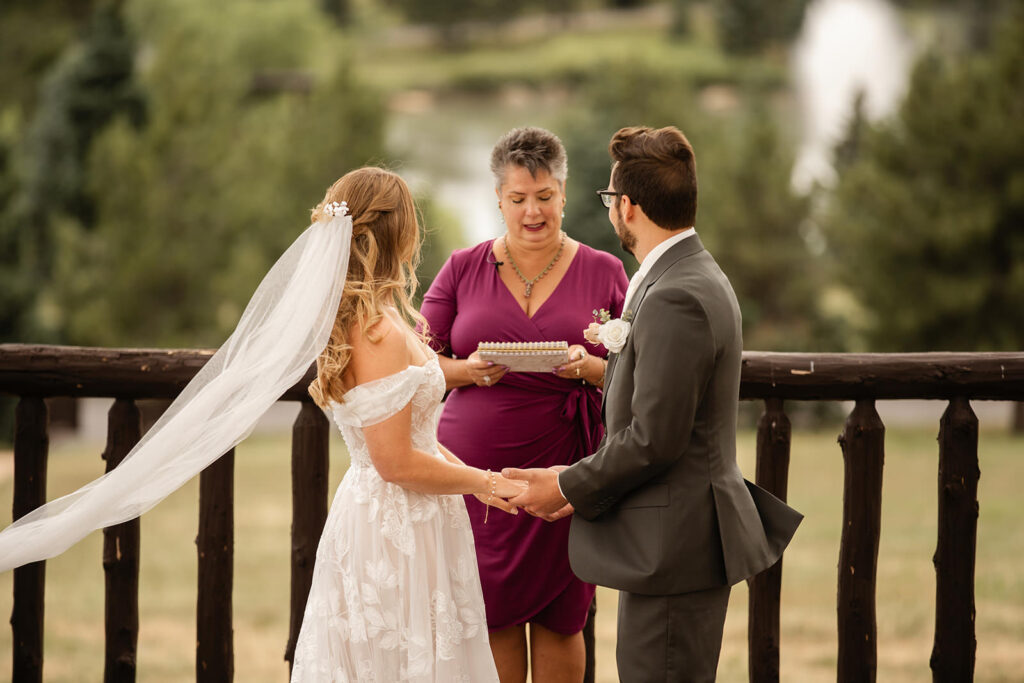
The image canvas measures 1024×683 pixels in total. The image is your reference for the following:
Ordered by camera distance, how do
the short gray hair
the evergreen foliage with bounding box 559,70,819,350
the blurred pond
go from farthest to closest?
the blurred pond < the evergreen foliage with bounding box 559,70,819,350 < the short gray hair

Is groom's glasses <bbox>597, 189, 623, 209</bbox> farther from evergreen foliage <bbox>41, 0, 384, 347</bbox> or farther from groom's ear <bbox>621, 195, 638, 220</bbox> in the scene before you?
evergreen foliage <bbox>41, 0, 384, 347</bbox>

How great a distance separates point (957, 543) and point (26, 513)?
3.06 meters

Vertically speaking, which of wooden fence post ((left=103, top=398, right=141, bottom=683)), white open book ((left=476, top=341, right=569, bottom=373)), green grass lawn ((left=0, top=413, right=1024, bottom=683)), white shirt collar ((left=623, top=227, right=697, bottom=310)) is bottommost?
green grass lawn ((left=0, top=413, right=1024, bottom=683))

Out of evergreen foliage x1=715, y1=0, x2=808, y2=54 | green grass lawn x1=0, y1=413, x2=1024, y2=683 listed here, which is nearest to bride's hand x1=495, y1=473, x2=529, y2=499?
green grass lawn x1=0, y1=413, x2=1024, y2=683

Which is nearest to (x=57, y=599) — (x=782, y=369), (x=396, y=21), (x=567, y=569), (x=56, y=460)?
(x=567, y=569)

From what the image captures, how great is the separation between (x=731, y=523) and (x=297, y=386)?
147 cm

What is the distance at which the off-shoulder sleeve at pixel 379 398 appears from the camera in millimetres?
2617

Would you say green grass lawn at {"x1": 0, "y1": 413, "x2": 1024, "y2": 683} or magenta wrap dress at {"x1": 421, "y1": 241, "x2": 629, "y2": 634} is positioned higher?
magenta wrap dress at {"x1": 421, "y1": 241, "x2": 629, "y2": 634}

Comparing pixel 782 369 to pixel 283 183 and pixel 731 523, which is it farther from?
pixel 283 183

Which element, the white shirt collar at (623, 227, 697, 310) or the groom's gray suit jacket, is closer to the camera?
the groom's gray suit jacket

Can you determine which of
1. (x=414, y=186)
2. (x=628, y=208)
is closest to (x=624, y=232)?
(x=628, y=208)

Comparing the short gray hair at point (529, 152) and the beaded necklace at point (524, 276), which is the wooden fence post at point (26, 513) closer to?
the beaded necklace at point (524, 276)

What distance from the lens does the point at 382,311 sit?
270 cm

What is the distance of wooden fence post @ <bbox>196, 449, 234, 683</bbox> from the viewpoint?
130 inches
